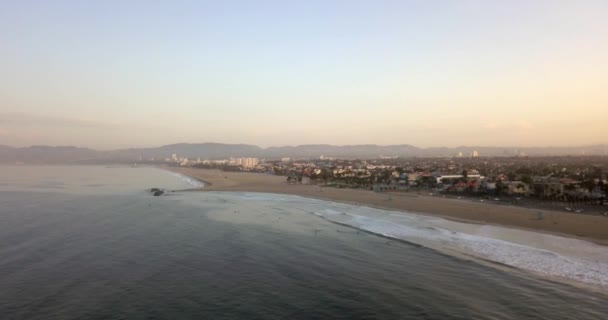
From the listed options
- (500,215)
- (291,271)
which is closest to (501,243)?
(500,215)

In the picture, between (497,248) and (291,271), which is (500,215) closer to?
(497,248)

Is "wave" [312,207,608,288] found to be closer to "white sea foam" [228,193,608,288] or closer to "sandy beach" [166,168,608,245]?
"white sea foam" [228,193,608,288]

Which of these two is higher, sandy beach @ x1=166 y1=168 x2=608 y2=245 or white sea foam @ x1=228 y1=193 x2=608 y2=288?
sandy beach @ x1=166 y1=168 x2=608 y2=245

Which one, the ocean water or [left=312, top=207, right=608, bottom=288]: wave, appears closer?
the ocean water

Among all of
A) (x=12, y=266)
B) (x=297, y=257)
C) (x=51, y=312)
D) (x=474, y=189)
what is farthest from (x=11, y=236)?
(x=474, y=189)

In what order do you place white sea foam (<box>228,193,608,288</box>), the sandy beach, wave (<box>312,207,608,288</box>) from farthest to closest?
1. the sandy beach
2. white sea foam (<box>228,193,608,288</box>)
3. wave (<box>312,207,608,288</box>)

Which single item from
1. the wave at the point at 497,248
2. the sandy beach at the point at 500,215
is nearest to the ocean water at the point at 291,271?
the wave at the point at 497,248

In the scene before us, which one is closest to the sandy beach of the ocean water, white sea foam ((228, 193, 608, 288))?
white sea foam ((228, 193, 608, 288))

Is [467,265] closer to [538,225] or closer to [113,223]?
[538,225]
